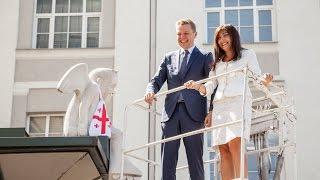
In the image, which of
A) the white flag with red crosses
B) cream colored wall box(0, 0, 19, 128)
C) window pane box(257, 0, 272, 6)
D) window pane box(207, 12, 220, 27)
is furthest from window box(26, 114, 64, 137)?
the white flag with red crosses

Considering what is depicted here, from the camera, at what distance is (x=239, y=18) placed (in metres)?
14.4

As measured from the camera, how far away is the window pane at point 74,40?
14586mm

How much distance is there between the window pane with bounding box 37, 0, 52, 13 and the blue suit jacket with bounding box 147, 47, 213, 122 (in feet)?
27.6

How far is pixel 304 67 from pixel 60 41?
478cm

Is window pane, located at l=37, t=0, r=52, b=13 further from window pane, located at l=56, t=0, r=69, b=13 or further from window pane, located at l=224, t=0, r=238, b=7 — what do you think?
window pane, located at l=224, t=0, r=238, b=7

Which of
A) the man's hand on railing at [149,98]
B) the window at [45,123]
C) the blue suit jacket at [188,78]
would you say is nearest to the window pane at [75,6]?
the window at [45,123]

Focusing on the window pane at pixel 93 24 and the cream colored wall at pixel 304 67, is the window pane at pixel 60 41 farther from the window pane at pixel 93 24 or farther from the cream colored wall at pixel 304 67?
the cream colored wall at pixel 304 67

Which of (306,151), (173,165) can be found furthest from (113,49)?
(173,165)

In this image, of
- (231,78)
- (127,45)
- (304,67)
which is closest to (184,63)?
(231,78)

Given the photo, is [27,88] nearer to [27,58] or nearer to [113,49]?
[27,58]

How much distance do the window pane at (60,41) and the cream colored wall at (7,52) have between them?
0.77 meters

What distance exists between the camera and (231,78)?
241 inches

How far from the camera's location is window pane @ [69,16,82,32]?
14781 mm

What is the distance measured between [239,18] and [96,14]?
2.85 meters
